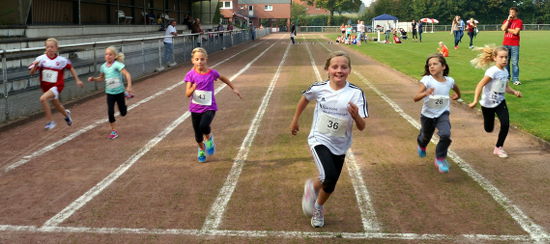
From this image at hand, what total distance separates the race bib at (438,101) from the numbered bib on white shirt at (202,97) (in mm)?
3134

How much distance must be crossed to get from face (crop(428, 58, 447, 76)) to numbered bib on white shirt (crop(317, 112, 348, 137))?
249 cm

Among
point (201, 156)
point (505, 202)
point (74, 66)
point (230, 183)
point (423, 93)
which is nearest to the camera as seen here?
point (505, 202)

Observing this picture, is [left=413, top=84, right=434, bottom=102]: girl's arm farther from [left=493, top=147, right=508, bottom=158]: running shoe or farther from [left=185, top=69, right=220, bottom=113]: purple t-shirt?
[left=185, top=69, right=220, bottom=113]: purple t-shirt

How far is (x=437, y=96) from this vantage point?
6680mm

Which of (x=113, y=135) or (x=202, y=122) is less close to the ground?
(x=202, y=122)

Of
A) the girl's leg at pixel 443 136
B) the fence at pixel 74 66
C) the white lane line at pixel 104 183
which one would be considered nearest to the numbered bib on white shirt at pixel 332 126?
the girl's leg at pixel 443 136

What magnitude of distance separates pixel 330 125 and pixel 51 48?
6.24m

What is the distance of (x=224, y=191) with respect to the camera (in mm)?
5961

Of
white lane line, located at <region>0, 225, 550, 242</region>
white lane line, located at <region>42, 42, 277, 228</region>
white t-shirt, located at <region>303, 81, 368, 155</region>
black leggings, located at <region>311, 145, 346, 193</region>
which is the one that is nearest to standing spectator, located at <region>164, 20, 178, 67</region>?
white lane line, located at <region>42, 42, 277, 228</region>

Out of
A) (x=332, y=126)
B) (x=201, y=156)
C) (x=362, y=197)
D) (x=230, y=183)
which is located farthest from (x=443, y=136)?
(x=201, y=156)

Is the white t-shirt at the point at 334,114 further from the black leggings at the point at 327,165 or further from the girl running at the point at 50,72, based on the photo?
the girl running at the point at 50,72

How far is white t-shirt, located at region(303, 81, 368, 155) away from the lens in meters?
4.71

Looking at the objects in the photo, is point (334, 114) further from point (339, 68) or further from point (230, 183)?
point (230, 183)

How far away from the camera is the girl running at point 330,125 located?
4.66 m
